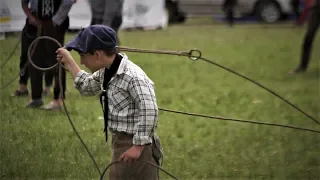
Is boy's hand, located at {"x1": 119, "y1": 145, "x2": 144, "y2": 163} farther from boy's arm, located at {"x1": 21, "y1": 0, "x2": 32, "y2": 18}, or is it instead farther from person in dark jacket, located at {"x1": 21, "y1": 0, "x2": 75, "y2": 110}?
boy's arm, located at {"x1": 21, "y1": 0, "x2": 32, "y2": 18}

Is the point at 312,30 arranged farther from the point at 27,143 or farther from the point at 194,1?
the point at 194,1

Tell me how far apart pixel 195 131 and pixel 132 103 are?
311cm

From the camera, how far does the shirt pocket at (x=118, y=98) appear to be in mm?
3627

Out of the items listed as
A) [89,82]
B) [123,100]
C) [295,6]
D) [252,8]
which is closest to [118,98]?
[123,100]

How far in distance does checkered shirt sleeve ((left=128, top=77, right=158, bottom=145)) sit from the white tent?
142cm

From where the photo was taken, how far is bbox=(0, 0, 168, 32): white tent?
530 cm

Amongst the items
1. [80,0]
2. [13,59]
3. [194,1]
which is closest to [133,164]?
[13,59]

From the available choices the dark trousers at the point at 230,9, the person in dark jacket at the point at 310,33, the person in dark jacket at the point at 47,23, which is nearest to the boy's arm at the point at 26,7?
the person in dark jacket at the point at 47,23

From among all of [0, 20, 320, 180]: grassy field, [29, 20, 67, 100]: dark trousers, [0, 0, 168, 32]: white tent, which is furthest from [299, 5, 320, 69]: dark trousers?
[29, 20, 67, 100]: dark trousers

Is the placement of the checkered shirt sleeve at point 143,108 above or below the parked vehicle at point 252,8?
above

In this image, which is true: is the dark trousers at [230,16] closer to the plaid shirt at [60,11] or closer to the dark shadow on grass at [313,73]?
the dark shadow on grass at [313,73]

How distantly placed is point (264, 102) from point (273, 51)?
18.4ft

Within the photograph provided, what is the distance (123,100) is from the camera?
11.9 ft

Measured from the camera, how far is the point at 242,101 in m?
8.40
